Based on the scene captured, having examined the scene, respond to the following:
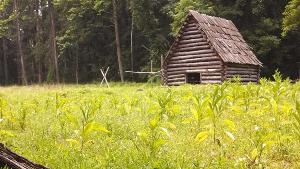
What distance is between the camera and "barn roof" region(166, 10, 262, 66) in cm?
2656

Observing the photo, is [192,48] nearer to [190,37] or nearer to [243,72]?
[190,37]

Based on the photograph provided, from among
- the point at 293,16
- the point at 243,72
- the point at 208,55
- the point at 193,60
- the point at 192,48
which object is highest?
the point at 293,16

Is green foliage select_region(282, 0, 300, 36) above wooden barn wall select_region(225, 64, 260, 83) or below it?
above

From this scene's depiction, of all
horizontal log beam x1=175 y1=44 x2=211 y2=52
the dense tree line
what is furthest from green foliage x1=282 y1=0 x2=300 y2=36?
horizontal log beam x1=175 y1=44 x2=211 y2=52

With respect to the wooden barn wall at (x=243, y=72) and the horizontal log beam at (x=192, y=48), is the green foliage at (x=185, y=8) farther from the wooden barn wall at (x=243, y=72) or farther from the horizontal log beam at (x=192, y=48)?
the wooden barn wall at (x=243, y=72)

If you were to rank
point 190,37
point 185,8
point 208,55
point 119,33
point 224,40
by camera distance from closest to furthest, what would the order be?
1. point 224,40
2. point 208,55
3. point 190,37
4. point 185,8
5. point 119,33

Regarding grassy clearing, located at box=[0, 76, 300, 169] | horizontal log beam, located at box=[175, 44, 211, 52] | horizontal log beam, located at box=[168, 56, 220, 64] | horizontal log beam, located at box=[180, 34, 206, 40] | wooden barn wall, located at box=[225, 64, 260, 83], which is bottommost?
grassy clearing, located at box=[0, 76, 300, 169]

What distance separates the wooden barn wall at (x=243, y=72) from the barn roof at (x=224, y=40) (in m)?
0.88

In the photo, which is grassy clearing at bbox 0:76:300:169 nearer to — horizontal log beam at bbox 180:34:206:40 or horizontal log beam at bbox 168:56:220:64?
horizontal log beam at bbox 168:56:220:64

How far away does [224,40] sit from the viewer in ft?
91.0

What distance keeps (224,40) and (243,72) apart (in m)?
3.32

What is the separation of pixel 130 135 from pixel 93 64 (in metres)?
48.4

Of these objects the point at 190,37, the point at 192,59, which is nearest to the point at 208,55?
the point at 192,59

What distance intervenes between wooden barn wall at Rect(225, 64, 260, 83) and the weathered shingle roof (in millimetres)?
877
